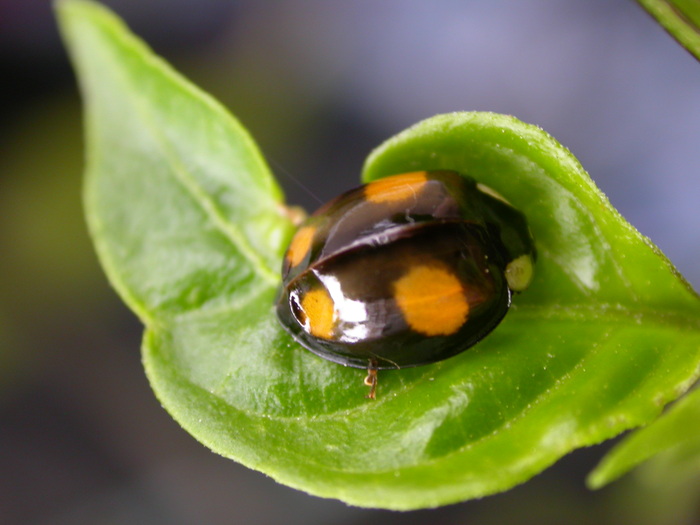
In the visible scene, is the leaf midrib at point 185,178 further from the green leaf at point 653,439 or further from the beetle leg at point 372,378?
the green leaf at point 653,439

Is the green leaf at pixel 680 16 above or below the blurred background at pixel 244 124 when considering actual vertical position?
above

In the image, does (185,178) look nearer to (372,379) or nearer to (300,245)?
(300,245)

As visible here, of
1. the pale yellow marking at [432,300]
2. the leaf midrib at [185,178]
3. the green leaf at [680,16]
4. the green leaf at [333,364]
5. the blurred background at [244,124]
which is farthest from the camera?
the blurred background at [244,124]

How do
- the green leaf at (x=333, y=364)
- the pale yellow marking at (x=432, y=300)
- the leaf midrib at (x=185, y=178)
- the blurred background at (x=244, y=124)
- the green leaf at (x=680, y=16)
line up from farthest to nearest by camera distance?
the blurred background at (x=244, y=124) < the leaf midrib at (x=185, y=178) < the pale yellow marking at (x=432, y=300) < the green leaf at (x=333, y=364) < the green leaf at (x=680, y=16)

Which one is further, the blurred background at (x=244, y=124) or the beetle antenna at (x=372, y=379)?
the blurred background at (x=244, y=124)

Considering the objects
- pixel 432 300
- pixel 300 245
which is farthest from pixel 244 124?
pixel 432 300

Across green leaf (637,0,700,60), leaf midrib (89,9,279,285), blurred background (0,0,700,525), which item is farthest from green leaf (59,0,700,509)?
blurred background (0,0,700,525)

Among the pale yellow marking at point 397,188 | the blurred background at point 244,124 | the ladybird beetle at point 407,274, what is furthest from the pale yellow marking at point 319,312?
the blurred background at point 244,124
